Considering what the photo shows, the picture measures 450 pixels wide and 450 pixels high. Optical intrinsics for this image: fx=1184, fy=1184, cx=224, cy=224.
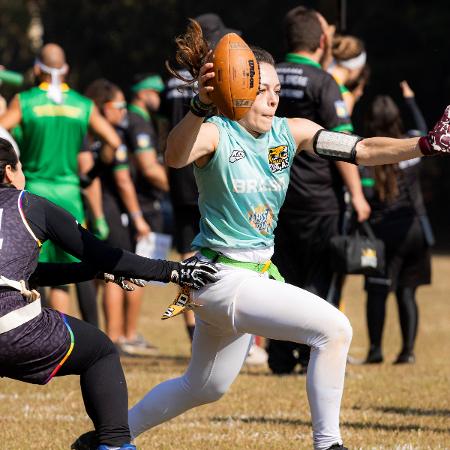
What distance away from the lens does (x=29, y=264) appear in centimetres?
457

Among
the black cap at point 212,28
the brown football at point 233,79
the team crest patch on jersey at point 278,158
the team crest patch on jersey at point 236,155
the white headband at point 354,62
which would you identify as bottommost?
the white headband at point 354,62

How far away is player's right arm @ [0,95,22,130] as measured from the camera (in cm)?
826

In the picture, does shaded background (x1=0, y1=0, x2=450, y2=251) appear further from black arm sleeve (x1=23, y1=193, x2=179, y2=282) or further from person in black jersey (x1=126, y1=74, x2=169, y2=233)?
black arm sleeve (x1=23, y1=193, x2=179, y2=282)

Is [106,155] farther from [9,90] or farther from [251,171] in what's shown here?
[9,90]

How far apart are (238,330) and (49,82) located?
4079 millimetres

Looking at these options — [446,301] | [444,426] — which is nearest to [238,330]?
[444,426]

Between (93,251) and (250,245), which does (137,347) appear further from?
(93,251)

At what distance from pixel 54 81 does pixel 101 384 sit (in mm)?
4174

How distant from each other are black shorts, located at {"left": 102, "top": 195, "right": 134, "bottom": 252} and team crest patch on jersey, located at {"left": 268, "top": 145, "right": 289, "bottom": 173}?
5.02 metres

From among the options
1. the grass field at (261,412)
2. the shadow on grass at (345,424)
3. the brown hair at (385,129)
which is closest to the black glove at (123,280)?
the grass field at (261,412)

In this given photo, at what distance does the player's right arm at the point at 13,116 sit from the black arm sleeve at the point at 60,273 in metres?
3.53

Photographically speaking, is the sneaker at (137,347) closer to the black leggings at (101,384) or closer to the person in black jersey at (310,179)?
the person in black jersey at (310,179)

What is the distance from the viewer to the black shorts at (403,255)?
9.60m

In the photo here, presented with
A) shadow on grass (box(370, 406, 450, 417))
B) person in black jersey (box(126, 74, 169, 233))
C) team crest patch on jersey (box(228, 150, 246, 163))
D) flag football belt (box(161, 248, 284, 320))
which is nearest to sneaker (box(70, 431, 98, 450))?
flag football belt (box(161, 248, 284, 320))
